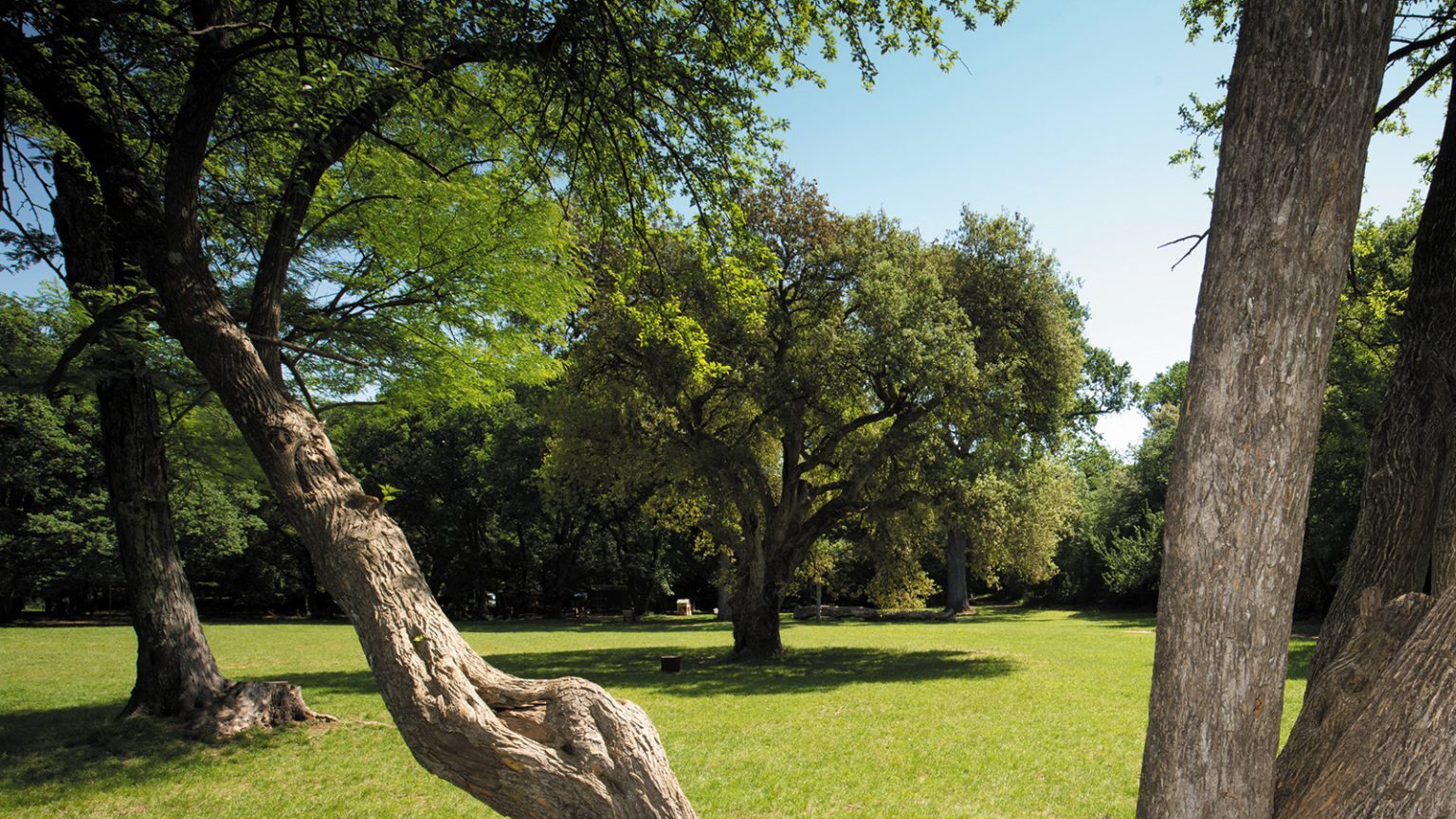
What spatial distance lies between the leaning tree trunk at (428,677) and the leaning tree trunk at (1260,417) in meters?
1.85

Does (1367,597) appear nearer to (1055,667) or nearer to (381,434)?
(1055,667)

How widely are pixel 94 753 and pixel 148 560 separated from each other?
2386 millimetres

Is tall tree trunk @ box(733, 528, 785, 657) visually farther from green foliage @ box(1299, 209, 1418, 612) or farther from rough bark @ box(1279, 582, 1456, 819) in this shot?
rough bark @ box(1279, 582, 1456, 819)

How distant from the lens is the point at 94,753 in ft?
30.4

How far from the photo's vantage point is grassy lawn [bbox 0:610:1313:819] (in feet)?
25.1

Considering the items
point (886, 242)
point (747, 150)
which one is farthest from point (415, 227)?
point (886, 242)

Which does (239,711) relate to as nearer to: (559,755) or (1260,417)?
(559,755)

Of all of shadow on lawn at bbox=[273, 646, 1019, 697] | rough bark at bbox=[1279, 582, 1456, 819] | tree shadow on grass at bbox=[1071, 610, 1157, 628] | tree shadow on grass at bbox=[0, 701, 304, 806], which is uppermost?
rough bark at bbox=[1279, 582, 1456, 819]

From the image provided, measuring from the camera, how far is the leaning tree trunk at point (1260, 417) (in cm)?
255

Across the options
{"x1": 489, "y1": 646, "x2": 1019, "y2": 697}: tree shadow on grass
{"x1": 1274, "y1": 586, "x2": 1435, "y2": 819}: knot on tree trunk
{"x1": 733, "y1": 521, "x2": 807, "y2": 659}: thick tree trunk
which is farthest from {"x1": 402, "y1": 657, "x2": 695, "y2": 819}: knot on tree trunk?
{"x1": 733, "y1": 521, "x2": 807, "y2": 659}: thick tree trunk

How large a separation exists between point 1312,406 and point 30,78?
6151 mm

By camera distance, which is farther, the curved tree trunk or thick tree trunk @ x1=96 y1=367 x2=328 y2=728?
the curved tree trunk

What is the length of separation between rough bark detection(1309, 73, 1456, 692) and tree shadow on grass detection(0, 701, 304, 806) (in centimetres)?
1021

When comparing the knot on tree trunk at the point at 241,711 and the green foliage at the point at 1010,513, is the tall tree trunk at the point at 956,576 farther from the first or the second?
the knot on tree trunk at the point at 241,711
